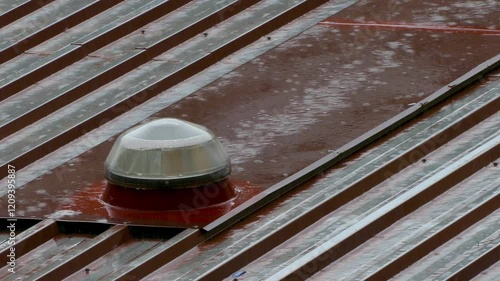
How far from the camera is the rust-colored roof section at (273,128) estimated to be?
8.53 metres

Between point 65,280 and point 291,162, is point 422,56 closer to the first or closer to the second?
point 291,162

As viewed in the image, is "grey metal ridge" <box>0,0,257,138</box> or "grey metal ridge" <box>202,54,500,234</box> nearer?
"grey metal ridge" <box>202,54,500,234</box>

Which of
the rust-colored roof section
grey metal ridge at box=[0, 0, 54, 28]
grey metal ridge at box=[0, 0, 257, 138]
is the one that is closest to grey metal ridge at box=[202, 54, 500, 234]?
the rust-colored roof section

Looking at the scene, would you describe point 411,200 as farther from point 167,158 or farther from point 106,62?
point 106,62

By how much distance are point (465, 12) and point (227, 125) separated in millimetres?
2720

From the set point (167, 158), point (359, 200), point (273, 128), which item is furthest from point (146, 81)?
point (359, 200)

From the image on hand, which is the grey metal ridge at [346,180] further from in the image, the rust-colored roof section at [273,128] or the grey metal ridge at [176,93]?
the grey metal ridge at [176,93]

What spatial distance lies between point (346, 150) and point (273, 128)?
626mm

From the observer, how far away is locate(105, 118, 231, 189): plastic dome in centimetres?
876

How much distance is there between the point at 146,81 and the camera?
10938 mm

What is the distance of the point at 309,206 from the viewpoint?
29.3ft

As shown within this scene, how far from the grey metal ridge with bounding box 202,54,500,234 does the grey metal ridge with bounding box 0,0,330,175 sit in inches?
63.4

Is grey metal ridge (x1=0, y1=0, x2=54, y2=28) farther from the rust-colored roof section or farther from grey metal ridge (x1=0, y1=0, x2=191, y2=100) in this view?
grey metal ridge (x1=0, y1=0, x2=191, y2=100)

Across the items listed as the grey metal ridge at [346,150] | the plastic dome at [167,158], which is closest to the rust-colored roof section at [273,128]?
the grey metal ridge at [346,150]
